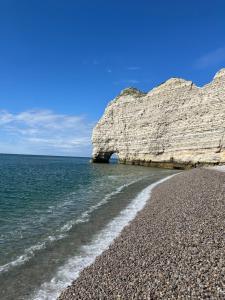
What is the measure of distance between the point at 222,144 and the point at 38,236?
42.3 meters

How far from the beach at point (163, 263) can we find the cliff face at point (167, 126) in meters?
40.3

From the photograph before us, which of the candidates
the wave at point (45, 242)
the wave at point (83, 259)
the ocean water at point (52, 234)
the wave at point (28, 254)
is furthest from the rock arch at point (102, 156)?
the wave at point (28, 254)

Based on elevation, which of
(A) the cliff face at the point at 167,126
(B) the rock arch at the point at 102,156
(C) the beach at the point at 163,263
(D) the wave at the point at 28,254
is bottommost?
(D) the wave at the point at 28,254

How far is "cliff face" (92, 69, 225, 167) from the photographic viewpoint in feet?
175

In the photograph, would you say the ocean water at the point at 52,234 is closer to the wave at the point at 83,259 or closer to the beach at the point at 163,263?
the wave at the point at 83,259

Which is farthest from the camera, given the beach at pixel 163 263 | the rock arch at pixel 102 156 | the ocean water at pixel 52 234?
the rock arch at pixel 102 156

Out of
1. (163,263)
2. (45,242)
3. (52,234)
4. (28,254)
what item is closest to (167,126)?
(52,234)

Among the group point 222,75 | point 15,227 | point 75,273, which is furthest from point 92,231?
point 222,75

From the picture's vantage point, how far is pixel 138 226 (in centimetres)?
1402

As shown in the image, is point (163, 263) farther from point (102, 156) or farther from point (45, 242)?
point (102, 156)

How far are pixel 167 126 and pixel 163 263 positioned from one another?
57.5m

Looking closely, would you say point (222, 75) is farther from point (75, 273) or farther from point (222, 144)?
point (75, 273)

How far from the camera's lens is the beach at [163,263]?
280 inches

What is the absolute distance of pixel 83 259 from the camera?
35.8 feet
